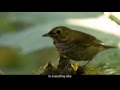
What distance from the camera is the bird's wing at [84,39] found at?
5.34 feet

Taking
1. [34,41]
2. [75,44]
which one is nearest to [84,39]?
[75,44]

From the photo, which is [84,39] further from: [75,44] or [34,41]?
[34,41]

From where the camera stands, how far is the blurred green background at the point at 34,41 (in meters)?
1.64

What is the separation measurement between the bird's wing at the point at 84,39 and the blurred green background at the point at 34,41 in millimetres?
24

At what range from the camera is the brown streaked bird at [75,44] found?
1.63 metres

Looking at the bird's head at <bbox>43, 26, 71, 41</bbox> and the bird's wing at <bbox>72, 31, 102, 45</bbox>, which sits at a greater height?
the bird's head at <bbox>43, 26, 71, 41</bbox>

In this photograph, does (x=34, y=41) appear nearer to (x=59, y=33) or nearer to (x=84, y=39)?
(x=59, y=33)

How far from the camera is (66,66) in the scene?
166cm

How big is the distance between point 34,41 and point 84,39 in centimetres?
25

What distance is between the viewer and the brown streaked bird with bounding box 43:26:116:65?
5.33 feet

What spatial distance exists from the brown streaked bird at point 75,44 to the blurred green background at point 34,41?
0.02 metres

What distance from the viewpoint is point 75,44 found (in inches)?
64.3

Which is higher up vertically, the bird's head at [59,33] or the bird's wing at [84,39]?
the bird's head at [59,33]
